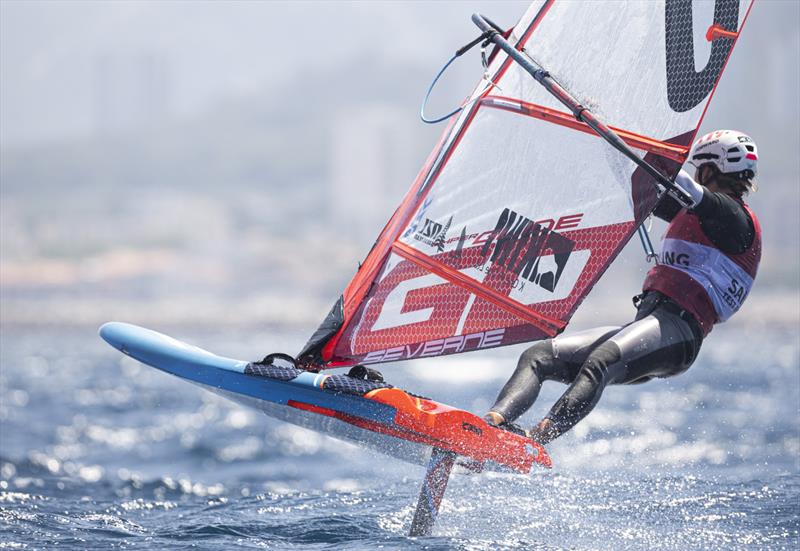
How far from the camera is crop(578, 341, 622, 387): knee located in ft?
14.8

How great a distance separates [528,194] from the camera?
4.79 metres

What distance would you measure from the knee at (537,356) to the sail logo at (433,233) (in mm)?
576

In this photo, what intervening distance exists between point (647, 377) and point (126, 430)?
951 centimetres

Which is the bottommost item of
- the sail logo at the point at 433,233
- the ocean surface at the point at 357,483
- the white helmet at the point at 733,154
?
the ocean surface at the point at 357,483

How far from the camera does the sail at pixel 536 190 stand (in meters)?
4.72

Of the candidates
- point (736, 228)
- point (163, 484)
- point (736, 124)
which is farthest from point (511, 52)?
point (736, 124)

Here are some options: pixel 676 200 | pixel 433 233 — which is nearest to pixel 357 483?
pixel 433 233

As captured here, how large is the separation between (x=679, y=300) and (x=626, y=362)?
0.38m

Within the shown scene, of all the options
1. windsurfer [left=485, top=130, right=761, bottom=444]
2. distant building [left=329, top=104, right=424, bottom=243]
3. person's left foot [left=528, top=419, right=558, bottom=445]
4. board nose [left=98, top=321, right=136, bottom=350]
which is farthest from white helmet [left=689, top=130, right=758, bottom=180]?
distant building [left=329, top=104, right=424, bottom=243]

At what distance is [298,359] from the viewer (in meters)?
4.81

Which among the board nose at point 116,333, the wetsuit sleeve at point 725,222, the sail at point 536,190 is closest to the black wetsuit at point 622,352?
the wetsuit sleeve at point 725,222

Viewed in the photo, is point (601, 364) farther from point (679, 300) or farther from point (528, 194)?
point (528, 194)

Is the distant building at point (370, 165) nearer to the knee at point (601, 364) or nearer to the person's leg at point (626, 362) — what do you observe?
the person's leg at point (626, 362)

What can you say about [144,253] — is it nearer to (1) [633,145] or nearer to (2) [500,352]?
(2) [500,352]
